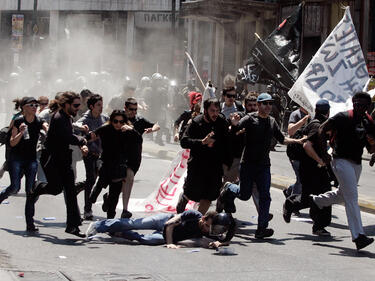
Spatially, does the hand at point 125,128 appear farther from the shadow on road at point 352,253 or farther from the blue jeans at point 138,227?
the shadow on road at point 352,253

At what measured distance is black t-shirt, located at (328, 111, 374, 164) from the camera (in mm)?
8852

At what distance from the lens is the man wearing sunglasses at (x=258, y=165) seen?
941 cm

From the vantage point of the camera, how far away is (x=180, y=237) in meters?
8.74

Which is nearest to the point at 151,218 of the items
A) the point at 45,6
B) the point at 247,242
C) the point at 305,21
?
the point at 247,242

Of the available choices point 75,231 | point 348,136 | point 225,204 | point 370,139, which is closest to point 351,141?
point 348,136

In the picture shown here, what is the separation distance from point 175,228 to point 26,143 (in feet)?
7.37

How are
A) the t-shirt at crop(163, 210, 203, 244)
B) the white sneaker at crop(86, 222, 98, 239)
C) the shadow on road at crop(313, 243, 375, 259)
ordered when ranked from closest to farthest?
the shadow on road at crop(313, 243, 375, 259) → the t-shirt at crop(163, 210, 203, 244) → the white sneaker at crop(86, 222, 98, 239)

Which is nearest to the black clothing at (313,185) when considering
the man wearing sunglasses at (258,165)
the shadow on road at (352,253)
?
the man wearing sunglasses at (258,165)

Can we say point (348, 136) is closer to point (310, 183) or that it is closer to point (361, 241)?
point (361, 241)

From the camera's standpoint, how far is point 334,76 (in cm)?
1048

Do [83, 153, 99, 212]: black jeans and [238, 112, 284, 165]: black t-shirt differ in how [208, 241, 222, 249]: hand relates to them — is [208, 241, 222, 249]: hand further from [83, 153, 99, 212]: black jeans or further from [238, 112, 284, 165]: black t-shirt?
[83, 153, 99, 212]: black jeans

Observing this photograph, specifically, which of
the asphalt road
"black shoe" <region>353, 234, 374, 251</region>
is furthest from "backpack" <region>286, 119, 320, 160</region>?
"black shoe" <region>353, 234, 374, 251</region>

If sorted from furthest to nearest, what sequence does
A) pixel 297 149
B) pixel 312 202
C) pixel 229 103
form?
pixel 229 103 → pixel 297 149 → pixel 312 202

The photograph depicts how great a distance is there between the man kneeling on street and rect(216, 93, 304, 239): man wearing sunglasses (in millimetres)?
707
